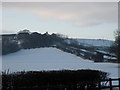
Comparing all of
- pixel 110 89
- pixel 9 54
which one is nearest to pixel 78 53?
pixel 9 54

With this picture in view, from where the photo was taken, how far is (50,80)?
11.6 m

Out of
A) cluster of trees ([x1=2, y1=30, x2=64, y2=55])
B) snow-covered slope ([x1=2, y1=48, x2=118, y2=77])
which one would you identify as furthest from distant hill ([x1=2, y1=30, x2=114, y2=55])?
snow-covered slope ([x1=2, y1=48, x2=118, y2=77])

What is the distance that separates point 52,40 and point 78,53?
12.6 metres

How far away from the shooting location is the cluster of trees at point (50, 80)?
10.7 m

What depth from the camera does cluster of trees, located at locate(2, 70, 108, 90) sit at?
10664mm

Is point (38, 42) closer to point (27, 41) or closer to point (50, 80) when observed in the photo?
point (27, 41)

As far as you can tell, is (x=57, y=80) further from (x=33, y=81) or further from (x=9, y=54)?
(x=9, y=54)

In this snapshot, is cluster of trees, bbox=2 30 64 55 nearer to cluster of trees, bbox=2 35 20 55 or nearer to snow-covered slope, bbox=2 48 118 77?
cluster of trees, bbox=2 35 20 55

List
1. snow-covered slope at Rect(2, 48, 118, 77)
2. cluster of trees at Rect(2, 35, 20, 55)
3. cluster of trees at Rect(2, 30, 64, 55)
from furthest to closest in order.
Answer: cluster of trees at Rect(2, 30, 64, 55), cluster of trees at Rect(2, 35, 20, 55), snow-covered slope at Rect(2, 48, 118, 77)

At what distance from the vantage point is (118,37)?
55.6m

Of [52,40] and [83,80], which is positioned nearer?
[83,80]

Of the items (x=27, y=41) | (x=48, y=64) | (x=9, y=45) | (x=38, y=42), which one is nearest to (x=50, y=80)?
(x=48, y=64)

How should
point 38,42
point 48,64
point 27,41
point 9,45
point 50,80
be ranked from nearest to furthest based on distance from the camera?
1. point 50,80
2. point 48,64
3. point 9,45
4. point 27,41
5. point 38,42

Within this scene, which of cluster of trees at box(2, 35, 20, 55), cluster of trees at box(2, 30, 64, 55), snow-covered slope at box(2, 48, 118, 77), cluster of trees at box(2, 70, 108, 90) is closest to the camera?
cluster of trees at box(2, 70, 108, 90)
